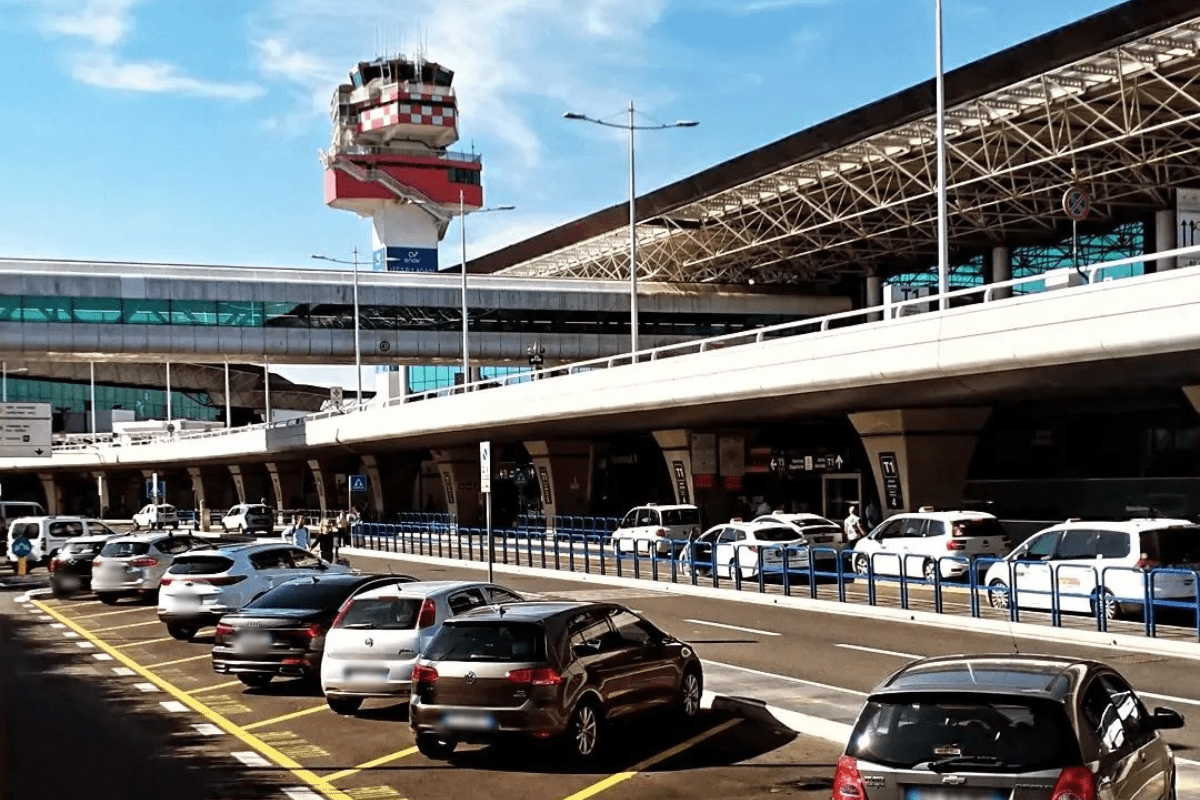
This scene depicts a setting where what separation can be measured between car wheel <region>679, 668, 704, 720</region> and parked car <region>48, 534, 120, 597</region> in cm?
2414

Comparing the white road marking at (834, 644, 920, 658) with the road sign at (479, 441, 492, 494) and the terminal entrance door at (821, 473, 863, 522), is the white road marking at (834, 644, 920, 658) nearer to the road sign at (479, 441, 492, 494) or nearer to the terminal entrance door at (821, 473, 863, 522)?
the road sign at (479, 441, 492, 494)

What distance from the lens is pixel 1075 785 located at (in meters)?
7.66

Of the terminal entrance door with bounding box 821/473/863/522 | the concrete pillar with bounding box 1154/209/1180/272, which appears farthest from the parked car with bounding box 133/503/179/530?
the concrete pillar with bounding box 1154/209/1180/272

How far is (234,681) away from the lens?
19.9 m

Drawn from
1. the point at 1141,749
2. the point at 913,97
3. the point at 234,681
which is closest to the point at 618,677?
the point at 1141,749

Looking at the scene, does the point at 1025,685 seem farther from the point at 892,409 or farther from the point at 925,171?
the point at 925,171

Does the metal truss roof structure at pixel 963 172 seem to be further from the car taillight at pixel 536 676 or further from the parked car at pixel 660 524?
the car taillight at pixel 536 676

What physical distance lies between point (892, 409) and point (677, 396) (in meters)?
5.68

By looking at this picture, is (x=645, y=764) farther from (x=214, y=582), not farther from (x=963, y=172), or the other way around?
(x=963, y=172)

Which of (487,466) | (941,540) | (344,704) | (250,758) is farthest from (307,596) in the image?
(941,540)

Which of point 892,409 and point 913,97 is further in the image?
point 913,97

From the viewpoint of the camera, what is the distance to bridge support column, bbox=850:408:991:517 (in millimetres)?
39250

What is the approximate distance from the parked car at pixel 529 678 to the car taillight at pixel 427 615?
2.21m

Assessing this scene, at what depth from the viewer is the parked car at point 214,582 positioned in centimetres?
2480
